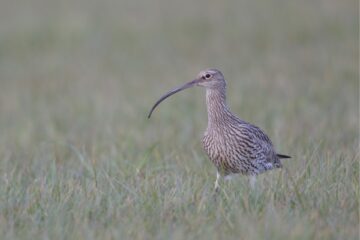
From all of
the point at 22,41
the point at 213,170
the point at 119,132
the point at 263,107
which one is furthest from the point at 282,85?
the point at 22,41

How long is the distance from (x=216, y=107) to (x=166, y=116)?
3.48m

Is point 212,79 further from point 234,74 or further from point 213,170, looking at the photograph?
point 234,74

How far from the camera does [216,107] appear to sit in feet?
23.7

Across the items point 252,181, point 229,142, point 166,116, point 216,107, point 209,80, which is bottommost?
point 166,116

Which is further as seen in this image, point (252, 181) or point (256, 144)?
point (256, 144)

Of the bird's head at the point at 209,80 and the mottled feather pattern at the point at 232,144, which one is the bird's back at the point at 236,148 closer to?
the mottled feather pattern at the point at 232,144

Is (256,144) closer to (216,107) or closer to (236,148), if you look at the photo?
(236,148)

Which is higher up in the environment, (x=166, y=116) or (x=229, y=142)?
(x=229, y=142)

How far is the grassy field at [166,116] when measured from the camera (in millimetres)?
5422

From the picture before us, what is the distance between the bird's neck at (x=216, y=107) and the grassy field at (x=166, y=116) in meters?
0.42

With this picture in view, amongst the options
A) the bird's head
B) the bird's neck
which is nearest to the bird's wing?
the bird's neck

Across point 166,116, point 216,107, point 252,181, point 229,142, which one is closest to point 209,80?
point 216,107

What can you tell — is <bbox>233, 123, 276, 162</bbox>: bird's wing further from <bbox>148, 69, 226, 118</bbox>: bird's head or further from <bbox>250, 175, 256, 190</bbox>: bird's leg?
<bbox>148, 69, 226, 118</bbox>: bird's head

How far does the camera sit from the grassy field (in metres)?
5.42
